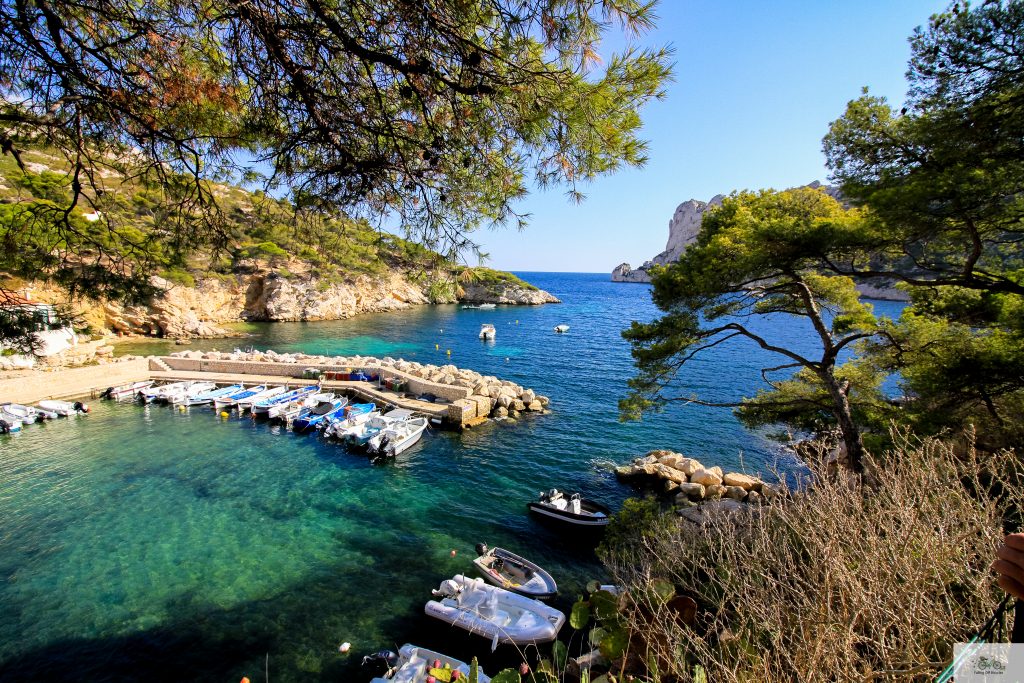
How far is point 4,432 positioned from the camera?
596 inches

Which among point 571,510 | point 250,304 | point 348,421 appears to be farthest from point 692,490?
point 250,304

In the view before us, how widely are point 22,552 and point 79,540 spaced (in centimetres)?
90

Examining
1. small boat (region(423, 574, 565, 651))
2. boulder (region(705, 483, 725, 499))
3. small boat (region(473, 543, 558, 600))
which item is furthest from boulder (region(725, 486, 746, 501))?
small boat (region(423, 574, 565, 651))

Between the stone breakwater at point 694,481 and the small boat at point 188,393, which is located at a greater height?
the small boat at point 188,393

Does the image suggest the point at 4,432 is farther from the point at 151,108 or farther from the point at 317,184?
the point at 317,184

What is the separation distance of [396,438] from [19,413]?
586 inches

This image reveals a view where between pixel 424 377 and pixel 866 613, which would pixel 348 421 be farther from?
pixel 866 613

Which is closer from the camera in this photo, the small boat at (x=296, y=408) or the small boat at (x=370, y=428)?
the small boat at (x=370, y=428)

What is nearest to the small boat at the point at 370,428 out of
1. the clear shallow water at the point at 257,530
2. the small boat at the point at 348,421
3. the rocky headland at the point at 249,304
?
the small boat at the point at 348,421

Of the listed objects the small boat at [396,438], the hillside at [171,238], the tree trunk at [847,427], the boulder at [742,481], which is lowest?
the boulder at [742,481]

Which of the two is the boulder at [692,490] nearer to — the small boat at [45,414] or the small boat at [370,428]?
the small boat at [370,428]

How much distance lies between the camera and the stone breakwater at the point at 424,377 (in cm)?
1891

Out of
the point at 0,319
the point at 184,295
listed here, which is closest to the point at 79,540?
the point at 0,319

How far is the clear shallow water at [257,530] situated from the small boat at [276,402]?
80 centimetres
